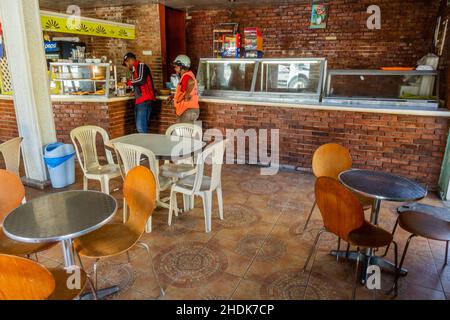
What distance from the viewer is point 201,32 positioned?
7523mm

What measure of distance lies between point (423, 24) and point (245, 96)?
3.61 metres

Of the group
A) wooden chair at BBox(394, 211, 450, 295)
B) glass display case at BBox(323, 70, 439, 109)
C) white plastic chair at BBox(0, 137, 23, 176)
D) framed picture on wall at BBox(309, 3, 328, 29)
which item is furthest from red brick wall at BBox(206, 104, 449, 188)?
white plastic chair at BBox(0, 137, 23, 176)

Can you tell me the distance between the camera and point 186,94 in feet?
16.0

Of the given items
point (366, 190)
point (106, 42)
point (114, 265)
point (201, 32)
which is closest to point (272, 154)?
point (366, 190)

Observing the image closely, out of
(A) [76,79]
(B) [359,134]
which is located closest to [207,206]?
(B) [359,134]

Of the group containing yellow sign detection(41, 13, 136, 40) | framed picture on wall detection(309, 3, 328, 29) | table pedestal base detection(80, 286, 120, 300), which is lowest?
table pedestal base detection(80, 286, 120, 300)

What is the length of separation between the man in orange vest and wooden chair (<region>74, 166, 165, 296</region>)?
9.14 feet

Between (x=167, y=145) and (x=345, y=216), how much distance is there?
1991 mm

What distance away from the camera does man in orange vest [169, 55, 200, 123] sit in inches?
189

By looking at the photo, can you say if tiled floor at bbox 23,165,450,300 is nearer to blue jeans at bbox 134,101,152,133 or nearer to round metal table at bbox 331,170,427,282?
round metal table at bbox 331,170,427,282

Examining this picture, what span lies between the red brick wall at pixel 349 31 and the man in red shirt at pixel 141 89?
8.92 ft

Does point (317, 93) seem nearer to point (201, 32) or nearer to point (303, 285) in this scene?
point (303, 285)

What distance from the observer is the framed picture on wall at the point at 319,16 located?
6402 millimetres

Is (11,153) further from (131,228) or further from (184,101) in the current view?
(184,101)
